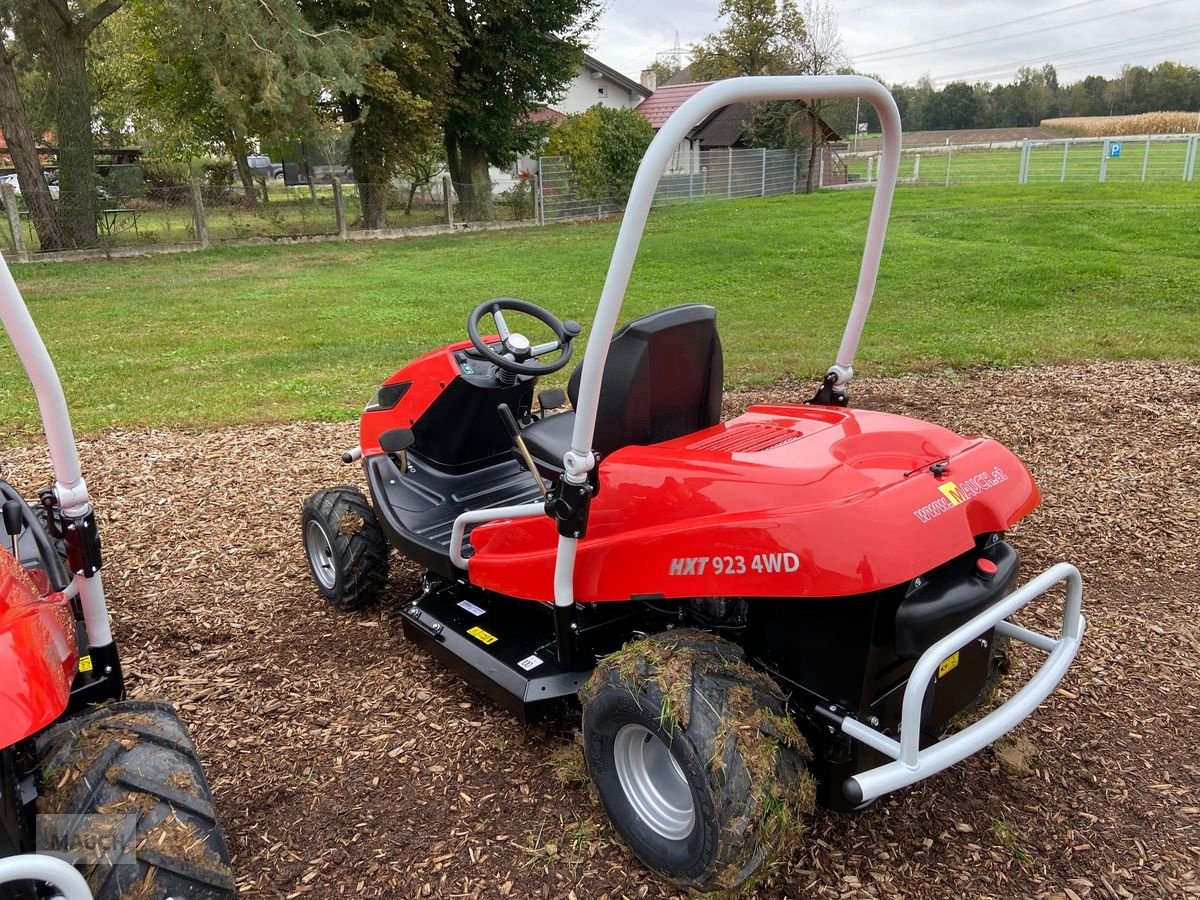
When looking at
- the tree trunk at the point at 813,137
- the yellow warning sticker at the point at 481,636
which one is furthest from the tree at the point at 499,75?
the yellow warning sticker at the point at 481,636

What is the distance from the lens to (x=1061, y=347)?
8.38 metres

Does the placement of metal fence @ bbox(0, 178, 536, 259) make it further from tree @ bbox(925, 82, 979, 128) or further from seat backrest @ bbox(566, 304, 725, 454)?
tree @ bbox(925, 82, 979, 128)

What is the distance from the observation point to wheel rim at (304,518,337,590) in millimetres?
4180

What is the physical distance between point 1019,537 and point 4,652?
14.5 ft

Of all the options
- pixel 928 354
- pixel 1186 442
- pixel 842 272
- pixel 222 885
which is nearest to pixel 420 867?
pixel 222 885

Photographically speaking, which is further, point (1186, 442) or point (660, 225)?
point (660, 225)

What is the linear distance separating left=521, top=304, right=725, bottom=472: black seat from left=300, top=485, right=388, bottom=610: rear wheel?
156 centimetres

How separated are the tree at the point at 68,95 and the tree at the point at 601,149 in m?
10.2

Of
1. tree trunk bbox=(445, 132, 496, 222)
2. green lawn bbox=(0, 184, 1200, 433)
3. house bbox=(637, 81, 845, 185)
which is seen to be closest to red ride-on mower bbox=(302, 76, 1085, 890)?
green lawn bbox=(0, 184, 1200, 433)

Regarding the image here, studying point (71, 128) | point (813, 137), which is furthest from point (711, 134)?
point (71, 128)

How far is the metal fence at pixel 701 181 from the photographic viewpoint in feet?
74.1

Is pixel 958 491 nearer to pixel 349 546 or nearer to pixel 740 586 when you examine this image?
pixel 740 586

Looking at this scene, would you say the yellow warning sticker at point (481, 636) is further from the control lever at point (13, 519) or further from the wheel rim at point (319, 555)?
the control lever at point (13, 519)

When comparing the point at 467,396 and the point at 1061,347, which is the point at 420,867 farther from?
the point at 1061,347
